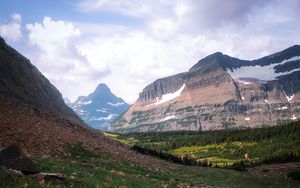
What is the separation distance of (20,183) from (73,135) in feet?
91.1

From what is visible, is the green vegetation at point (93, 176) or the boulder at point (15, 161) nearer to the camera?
the green vegetation at point (93, 176)

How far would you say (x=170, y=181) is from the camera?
42.7 meters

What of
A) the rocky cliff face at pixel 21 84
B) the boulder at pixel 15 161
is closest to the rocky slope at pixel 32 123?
the rocky cliff face at pixel 21 84

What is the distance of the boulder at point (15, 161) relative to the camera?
27.6 m

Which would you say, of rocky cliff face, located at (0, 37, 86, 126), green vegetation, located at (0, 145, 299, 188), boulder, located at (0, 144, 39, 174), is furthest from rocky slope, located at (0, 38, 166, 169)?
boulder, located at (0, 144, 39, 174)

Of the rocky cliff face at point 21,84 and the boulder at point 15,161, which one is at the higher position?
the rocky cliff face at point 21,84

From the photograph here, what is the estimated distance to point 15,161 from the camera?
27.8 m

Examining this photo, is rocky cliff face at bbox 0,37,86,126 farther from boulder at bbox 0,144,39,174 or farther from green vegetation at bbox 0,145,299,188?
boulder at bbox 0,144,39,174

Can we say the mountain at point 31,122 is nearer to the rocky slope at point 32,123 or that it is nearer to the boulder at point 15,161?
the rocky slope at point 32,123

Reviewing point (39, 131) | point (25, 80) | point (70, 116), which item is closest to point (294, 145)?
point (70, 116)

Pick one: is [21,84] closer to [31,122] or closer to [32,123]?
[31,122]

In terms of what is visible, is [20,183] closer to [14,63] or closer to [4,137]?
[4,137]

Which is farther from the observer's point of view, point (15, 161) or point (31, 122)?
point (31, 122)

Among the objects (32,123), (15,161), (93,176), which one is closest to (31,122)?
(32,123)
